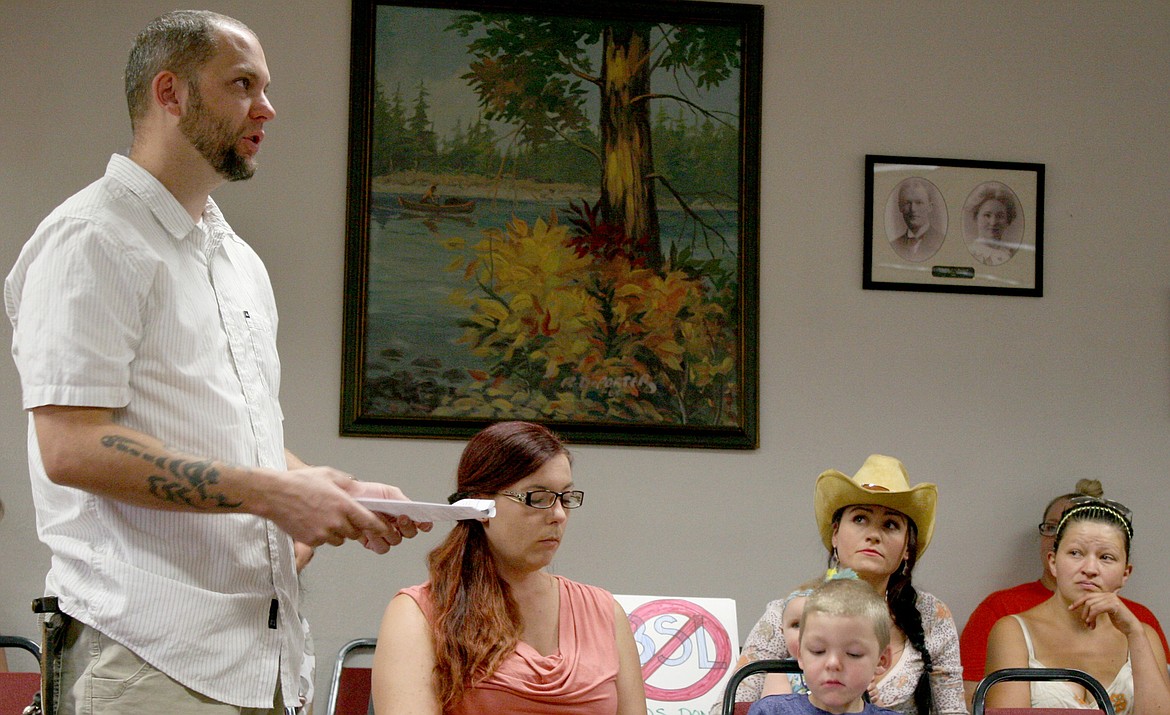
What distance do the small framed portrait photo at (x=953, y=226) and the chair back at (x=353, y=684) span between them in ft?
6.72

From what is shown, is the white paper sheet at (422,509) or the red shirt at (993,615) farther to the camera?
the red shirt at (993,615)

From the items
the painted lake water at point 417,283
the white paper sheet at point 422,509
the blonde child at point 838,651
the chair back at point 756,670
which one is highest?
the painted lake water at point 417,283

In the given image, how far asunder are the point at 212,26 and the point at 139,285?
388 millimetres

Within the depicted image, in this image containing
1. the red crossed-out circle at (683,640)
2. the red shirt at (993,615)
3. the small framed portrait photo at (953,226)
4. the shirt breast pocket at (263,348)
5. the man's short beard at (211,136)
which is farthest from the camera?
the small framed portrait photo at (953,226)

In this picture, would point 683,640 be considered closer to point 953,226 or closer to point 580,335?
point 580,335

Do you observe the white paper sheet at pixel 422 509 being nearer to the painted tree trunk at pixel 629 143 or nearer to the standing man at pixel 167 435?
the standing man at pixel 167 435

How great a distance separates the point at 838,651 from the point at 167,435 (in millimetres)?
1439

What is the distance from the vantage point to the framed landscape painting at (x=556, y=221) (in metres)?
3.80

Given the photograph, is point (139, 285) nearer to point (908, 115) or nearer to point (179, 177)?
point (179, 177)

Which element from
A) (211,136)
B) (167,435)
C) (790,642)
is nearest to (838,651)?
(790,642)

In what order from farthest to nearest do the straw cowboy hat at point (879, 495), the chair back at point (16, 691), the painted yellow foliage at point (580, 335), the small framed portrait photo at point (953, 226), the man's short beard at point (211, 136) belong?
the small framed portrait photo at point (953, 226) < the painted yellow foliage at point (580, 335) < the straw cowboy hat at point (879, 495) < the chair back at point (16, 691) < the man's short beard at point (211, 136)

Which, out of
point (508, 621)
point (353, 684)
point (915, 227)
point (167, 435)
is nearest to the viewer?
point (167, 435)

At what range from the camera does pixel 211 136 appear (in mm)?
1565

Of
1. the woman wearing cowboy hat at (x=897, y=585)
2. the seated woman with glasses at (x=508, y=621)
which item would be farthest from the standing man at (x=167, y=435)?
the woman wearing cowboy hat at (x=897, y=585)
